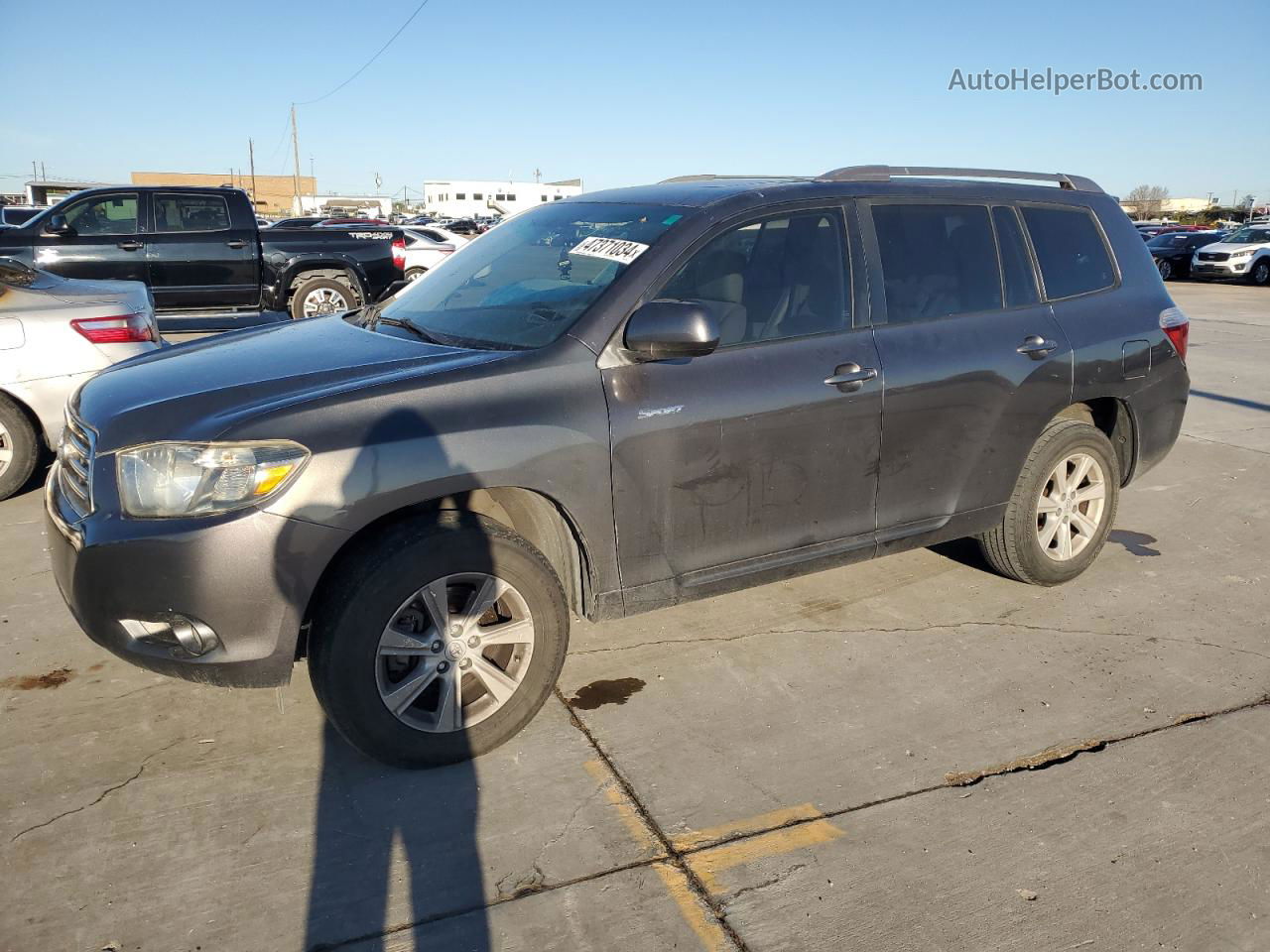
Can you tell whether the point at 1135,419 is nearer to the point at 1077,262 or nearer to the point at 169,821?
the point at 1077,262

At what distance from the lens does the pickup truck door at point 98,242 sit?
11.8 m

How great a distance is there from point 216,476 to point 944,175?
340cm

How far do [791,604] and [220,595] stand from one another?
266cm

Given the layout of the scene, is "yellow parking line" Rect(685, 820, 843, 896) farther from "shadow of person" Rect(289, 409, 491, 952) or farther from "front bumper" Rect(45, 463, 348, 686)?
"front bumper" Rect(45, 463, 348, 686)

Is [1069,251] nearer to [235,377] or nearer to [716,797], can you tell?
[716,797]

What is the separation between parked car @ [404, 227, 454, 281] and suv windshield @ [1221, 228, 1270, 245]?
849 inches

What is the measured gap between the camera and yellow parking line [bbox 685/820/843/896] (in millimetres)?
2906

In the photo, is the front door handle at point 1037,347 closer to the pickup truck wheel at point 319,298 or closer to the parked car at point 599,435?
the parked car at point 599,435

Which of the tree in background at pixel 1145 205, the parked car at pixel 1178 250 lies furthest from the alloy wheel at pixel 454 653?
the tree in background at pixel 1145 205

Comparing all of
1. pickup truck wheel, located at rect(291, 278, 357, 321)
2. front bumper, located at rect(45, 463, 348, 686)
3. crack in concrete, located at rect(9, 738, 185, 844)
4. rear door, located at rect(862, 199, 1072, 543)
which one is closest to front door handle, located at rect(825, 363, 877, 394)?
rear door, located at rect(862, 199, 1072, 543)

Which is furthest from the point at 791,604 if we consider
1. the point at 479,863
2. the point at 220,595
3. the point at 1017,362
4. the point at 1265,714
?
the point at 220,595

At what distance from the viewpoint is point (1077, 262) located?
4883 millimetres

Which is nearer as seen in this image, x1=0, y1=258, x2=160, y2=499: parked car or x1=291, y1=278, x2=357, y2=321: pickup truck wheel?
x1=0, y1=258, x2=160, y2=499: parked car

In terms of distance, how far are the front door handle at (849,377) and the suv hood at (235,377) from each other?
4.27ft
